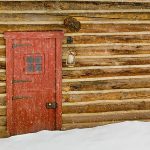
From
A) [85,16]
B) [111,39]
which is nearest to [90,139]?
[111,39]

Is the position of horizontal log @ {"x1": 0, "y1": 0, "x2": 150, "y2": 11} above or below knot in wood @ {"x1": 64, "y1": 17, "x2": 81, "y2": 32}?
above

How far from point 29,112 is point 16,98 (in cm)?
45

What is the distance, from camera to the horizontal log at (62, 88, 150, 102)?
12.0 metres

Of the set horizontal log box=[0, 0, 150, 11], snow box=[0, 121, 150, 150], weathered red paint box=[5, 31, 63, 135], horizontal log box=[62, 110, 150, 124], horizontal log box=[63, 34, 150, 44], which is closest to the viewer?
snow box=[0, 121, 150, 150]

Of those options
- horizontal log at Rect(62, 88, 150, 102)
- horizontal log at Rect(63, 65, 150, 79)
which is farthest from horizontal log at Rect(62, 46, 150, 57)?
horizontal log at Rect(62, 88, 150, 102)

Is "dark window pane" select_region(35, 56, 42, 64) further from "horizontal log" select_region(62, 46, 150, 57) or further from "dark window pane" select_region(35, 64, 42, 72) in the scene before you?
"horizontal log" select_region(62, 46, 150, 57)

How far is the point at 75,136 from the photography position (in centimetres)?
1081

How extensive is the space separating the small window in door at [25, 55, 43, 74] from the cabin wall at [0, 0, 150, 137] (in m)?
0.54

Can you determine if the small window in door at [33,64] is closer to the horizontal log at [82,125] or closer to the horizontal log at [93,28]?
the horizontal log at [93,28]

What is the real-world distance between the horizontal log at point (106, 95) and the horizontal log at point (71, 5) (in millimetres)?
1972

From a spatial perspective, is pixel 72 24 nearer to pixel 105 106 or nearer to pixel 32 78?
pixel 32 78

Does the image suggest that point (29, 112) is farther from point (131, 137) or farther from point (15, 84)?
point (131, 137)

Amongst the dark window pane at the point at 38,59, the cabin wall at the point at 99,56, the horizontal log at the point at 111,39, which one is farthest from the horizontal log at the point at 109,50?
the dark window pane at the point at 38,59

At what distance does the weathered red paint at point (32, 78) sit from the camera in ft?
37.8
